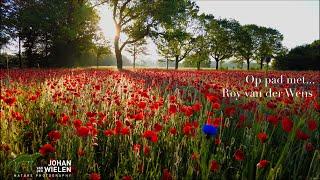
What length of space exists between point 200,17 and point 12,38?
120 feet

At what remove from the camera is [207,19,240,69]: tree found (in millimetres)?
63875

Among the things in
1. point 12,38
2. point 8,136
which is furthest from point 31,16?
point 8,136

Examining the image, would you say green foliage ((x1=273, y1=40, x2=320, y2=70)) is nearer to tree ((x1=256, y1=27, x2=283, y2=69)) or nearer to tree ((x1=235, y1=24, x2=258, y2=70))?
tree ((x1=235, y1=24, x2=258, y2=70))

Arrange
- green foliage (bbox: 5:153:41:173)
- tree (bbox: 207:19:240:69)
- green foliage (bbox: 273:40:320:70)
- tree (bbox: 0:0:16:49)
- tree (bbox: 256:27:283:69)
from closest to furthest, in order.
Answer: green foliage (bbox: 5:153:41:173), tree (bbox: 0:0:16:49), green foliage (bbox: 273:40:320:70), tree (bbox: 207:19:240:69), tree (bbox: 256:27:283:69)

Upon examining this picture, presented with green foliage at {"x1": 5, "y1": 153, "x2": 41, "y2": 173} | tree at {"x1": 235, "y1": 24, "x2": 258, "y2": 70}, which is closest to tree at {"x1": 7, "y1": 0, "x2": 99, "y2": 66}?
green foliage at {"x1": 5, "y1": 153, "x2": 41, "y2": 173}

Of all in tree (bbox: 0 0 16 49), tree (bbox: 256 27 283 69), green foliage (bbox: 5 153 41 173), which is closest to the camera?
green foliage (bbox: 5 153 41 173)

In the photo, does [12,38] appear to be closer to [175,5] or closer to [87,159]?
[175,5]

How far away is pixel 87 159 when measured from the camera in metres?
3.14

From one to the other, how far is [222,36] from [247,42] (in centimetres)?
622

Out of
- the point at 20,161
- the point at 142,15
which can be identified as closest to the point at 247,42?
the point at 142,15

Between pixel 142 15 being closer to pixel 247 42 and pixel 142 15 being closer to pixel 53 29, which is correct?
pixel 53 29

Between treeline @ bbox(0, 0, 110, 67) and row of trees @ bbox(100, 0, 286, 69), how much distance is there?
13.7ft

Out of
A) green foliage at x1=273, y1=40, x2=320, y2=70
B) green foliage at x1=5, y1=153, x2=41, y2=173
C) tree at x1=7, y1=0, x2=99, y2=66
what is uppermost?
tree at x1=7, y1=0, x2=99, y2=66

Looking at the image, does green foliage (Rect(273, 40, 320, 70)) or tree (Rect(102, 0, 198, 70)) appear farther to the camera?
green foliage (Rect(273, 40, 320, 70))
